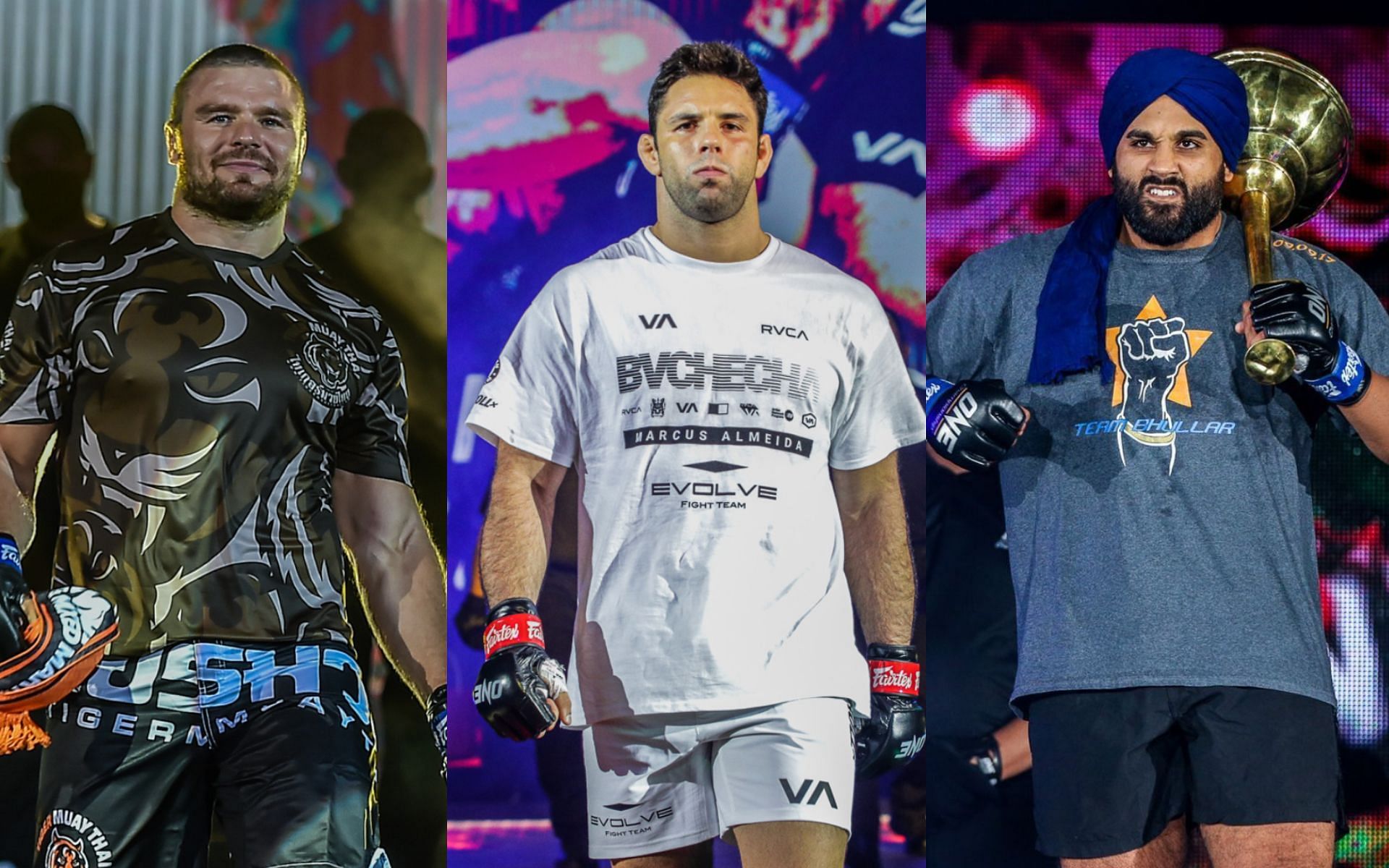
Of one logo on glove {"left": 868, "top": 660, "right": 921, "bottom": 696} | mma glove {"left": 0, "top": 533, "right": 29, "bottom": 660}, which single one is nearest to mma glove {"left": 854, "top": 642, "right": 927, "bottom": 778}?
one logo on glove {"left": 868, "top": 660, "right": 921, "bottom": 696}

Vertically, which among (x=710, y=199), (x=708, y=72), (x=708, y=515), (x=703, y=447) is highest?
(x=708, y=72)

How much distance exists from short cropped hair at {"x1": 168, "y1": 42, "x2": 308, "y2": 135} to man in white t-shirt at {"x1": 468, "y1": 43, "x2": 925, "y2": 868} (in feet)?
2.91

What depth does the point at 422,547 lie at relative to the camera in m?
4.19

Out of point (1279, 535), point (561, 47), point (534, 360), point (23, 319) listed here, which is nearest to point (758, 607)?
point (534, 360)

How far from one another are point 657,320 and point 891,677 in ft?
3.60

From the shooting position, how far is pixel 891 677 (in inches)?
161

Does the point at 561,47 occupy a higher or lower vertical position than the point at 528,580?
higher

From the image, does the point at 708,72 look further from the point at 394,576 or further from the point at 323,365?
the point at 394,576

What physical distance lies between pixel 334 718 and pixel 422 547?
0.54 meters

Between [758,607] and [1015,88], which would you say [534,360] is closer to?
[758,607]

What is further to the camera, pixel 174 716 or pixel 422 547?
pixel 422 547

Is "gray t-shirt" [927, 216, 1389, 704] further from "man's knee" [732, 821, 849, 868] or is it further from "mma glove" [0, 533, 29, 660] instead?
"mma glove" [0, 533, 29, 660]

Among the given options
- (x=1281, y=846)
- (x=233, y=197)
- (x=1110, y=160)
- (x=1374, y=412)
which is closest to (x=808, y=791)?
(x=1281, y=846)

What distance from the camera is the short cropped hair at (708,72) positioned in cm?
422
